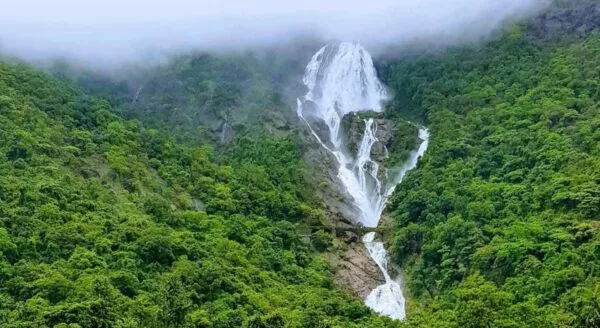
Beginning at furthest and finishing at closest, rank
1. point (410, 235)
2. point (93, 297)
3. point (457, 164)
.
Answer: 1. point (457, 164)
2. point (410, 235)
3. point (93, 297)

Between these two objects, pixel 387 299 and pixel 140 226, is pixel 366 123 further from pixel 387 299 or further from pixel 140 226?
pixel 140 226

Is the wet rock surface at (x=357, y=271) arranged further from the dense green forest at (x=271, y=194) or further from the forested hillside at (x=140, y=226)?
the forested hillside at (x=140, y=226)

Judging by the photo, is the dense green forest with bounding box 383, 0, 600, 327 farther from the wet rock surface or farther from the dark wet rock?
the dark wet rock

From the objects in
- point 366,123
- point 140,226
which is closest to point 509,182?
point 366,123

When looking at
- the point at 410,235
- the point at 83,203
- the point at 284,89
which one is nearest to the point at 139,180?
the point at 83,203

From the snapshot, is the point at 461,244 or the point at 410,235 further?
the point at 410,235

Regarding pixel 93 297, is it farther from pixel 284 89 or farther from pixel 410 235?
pixel 284 89

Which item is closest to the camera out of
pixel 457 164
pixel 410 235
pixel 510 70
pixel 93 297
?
pixel 93 297

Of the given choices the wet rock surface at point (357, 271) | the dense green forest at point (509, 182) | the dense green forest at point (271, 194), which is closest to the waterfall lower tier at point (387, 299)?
the wet rock surface at point (357, 271)
